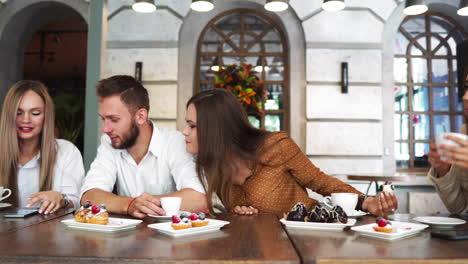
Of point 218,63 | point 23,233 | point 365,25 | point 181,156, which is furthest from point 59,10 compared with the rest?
point 23,233

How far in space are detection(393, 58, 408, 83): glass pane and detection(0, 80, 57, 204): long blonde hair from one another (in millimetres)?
4855

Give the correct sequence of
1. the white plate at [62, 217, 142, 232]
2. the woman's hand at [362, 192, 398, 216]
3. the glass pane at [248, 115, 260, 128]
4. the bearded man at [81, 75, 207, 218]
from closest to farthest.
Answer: the white plate at [62, 217, 142, 232] → the woman's hand at [362, 192, 398, 216] → the bearded man at [81, 75, 207, 218] → the glass pane at [248, 115, 260, 128]

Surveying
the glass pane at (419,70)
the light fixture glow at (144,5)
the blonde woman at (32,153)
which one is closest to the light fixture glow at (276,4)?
the light fixture glow at (144,5)

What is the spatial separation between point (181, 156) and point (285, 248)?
1.34 meters

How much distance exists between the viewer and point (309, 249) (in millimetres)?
1148

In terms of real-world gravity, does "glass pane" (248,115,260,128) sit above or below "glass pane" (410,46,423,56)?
below

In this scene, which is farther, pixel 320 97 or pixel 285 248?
pixel 320 97

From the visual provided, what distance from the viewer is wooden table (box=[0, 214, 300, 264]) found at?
1.06 metres

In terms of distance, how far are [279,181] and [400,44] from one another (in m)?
4.46

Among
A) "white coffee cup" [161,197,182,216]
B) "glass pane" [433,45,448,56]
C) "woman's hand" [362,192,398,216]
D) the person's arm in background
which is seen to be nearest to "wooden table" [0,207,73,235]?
"white coffee cup" [161,197,182,216]

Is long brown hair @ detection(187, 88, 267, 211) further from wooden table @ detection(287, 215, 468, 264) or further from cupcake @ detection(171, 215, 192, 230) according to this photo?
wooden table @ detection(287, 215, 468, 264)

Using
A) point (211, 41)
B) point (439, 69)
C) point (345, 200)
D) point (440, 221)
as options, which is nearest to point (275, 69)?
point (211, 41)

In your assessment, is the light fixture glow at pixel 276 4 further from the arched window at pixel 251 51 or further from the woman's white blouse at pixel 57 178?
the woman's white blouse at pixel 57 178

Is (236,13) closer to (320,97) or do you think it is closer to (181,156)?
(320,97)
